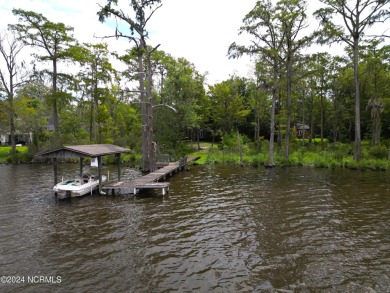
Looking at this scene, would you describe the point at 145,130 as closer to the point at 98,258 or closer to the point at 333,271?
the point at 98,258

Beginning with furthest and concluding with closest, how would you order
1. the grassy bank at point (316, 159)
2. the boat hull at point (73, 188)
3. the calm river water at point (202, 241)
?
1. the grassy bank at point (316, 159)
2. the boat hull at point (73, 188)
3. the calm river water at point (202, 241)

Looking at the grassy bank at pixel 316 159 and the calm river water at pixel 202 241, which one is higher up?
the grassy bank at pixel 316 159

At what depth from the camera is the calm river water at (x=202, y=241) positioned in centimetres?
641

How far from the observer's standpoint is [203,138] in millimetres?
56438

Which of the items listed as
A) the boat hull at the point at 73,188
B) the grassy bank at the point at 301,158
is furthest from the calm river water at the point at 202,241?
the grassy bank at the point at 301,158

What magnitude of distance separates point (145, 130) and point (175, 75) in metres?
12.9

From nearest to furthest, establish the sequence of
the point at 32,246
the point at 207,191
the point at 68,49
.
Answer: the point at 32,246, the point at 207,191, the point at 68,49

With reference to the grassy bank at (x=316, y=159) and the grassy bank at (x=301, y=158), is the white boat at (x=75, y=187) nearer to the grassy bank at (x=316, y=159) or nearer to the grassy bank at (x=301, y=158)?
the grassy bank at (x=301, y=158)

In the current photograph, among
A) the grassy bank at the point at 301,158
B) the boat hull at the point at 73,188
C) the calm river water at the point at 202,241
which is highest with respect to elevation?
the grassy bank at the point at 301,158

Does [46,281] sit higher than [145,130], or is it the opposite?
[145,130]

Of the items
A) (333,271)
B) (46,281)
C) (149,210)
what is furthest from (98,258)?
(333,271)

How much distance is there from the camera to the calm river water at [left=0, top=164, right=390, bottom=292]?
6.41 metres

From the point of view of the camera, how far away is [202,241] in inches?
348

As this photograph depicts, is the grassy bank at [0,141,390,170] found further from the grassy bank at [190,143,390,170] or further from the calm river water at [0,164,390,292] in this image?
the calm river water at [0,164,390,292]
